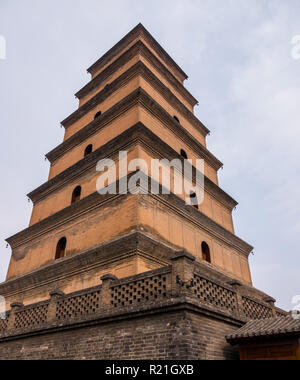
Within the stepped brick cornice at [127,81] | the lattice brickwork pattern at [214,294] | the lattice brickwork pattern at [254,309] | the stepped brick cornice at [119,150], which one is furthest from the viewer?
the stepped brick cornice at [127,81]

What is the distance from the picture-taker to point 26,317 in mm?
9328

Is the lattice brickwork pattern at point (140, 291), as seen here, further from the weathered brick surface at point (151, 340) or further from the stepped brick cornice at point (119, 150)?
the stepped brick cornice at point (119, 150)

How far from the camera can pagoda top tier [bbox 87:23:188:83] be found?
19.2m

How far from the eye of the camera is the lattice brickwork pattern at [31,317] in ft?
29.1

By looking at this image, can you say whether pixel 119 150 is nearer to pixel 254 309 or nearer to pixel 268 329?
pixel 254 309

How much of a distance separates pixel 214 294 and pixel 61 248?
297 inches

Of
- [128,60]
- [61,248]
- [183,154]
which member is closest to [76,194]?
[61,248]

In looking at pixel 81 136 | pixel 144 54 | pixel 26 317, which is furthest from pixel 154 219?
pixel 144 54

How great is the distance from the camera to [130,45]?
19078mm

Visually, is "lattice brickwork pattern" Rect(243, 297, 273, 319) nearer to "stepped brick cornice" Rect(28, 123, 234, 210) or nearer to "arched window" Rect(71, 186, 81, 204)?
"stepped brick cornice" Rect(28, 123, 234, 210)

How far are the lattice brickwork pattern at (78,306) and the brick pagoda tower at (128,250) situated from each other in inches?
1.0

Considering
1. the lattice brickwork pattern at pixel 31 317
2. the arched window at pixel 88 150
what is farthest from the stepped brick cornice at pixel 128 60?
the lattice brickwork pattern at pixel 31 317
